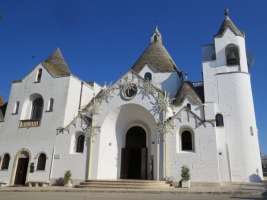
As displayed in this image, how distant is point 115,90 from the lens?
20.0 m

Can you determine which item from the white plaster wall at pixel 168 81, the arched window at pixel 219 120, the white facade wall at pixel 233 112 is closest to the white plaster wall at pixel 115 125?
the white plaster wall at pixel 168 81

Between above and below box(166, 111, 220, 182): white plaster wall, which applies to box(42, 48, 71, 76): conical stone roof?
above

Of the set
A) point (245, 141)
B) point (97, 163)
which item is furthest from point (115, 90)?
point (245, 141)

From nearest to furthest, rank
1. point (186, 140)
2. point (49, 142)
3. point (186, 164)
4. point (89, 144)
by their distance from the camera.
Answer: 1. point (186, 164)
2. point (186, 140)
3. point (89, 144)
4. point (49, 142)

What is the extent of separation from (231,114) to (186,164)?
629 cm

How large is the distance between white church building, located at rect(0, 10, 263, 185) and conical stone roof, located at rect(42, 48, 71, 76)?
733 mm

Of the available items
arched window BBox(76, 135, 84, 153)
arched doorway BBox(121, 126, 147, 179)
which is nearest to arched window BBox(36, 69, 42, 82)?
arched window BBox(76, 135, 84, 153)

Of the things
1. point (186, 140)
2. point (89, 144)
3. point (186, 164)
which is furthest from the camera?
point (89, 144)

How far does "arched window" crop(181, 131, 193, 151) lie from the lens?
1734 cm

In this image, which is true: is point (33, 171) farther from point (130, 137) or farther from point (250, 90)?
point (250, 90)

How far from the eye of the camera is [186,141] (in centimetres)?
1755

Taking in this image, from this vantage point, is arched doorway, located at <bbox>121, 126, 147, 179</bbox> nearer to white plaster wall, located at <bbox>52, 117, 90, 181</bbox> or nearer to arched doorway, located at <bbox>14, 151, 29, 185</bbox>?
white plaster wall, located at <bbox>52, 117, 90, 181</bbox>

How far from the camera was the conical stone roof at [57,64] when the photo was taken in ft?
78.5

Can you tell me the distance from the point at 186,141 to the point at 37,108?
1474 cm
